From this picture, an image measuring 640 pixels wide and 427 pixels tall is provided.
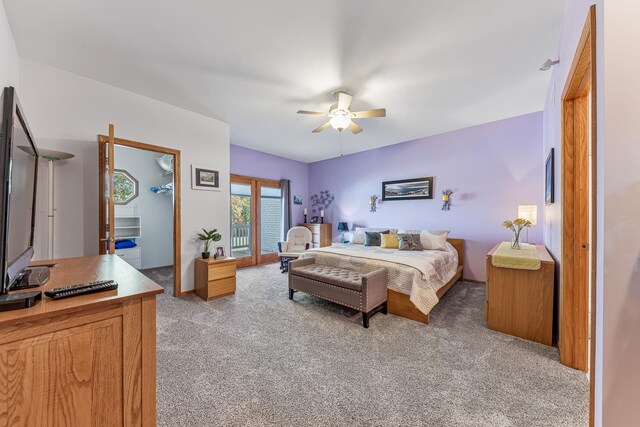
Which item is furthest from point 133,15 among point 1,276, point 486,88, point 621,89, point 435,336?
point 435,336

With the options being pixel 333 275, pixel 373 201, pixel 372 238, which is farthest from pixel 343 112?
pixel 373 201

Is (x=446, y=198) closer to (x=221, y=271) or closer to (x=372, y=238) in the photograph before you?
(x=372, y=238)

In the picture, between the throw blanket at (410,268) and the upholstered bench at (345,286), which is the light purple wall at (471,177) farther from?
the upholstered bench at (345,286)

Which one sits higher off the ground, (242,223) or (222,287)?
(242,223)

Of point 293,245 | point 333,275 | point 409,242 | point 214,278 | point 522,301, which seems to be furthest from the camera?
point 293,245

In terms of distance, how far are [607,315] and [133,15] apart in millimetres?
3255

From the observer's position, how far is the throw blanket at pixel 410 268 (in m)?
2.73

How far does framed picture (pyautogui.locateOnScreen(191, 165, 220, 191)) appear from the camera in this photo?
3.61 meters

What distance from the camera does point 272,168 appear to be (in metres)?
6.07

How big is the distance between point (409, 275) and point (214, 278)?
8.36 feet

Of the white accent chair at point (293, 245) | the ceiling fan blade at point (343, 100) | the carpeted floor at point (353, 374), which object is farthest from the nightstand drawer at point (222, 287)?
the ceiling fan blade at point (343, 100)

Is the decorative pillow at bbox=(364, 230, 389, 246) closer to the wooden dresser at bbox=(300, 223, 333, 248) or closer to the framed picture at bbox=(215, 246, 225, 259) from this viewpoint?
the wooden dresser at bbox=(300, 223, 333, 248)

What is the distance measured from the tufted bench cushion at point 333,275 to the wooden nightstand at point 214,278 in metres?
1.05

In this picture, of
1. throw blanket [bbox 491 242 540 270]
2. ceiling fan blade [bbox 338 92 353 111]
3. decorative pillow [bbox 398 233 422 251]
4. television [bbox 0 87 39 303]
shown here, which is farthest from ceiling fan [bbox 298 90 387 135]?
television [bbox 0 87 39 303]
